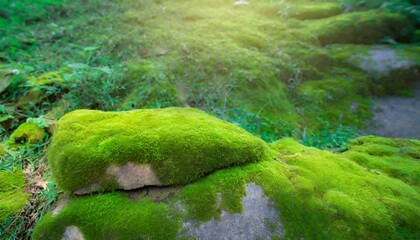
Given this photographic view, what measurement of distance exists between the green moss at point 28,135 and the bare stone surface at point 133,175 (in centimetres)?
161

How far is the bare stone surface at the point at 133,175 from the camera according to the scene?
1835 millimetres

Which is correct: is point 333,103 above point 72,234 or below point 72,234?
below

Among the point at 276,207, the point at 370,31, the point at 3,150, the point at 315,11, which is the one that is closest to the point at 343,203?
the point at 276,207

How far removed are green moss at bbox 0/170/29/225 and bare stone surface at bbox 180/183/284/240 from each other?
151cm

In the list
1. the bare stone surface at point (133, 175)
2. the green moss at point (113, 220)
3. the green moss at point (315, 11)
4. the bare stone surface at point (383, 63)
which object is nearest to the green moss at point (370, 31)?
the bare stone surface at point (383, 63)

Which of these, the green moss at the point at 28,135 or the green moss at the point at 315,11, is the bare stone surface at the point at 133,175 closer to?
the green moss at the point at 28,135

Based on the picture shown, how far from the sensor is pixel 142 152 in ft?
6.28

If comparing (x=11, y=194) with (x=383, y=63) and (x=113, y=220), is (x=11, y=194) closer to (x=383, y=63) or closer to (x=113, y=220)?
(x=113, y=220)

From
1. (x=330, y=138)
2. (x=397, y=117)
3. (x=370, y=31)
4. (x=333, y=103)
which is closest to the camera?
(x=330, y=138)

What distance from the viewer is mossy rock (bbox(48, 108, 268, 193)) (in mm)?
1843

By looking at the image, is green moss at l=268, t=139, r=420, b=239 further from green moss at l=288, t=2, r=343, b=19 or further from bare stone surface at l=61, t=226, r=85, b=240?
green moss at l=288, t=2, r=343, b=19

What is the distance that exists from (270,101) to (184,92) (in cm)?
154

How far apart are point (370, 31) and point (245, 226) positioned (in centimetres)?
710

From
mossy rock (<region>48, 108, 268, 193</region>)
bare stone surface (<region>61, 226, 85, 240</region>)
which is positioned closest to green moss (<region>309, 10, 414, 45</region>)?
mossy rock (<region>48, 108, 268, 193</region>)
